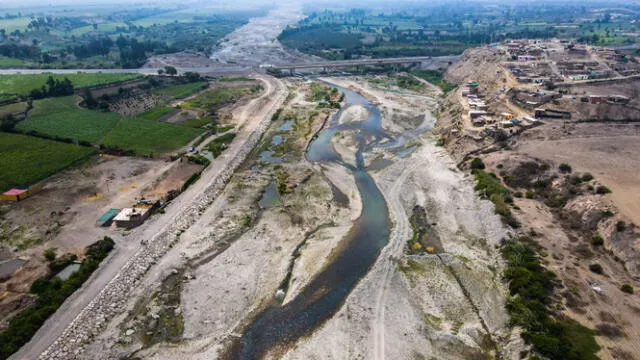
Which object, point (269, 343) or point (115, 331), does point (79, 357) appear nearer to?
point (115, 331)

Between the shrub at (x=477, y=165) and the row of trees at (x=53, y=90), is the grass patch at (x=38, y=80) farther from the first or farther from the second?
the shrub at (x=477, y=165)

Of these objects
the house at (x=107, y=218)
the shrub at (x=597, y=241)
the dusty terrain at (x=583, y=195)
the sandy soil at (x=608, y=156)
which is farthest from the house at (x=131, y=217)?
the sandy soil at (x=608, y=156)

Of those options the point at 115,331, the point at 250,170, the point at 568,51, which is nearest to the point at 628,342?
the point at 115,331

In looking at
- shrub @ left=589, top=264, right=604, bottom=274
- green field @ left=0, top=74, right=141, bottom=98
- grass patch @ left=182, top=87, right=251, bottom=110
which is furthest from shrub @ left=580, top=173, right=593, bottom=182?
green field @ left=0, top=74, right=141, bottom=98

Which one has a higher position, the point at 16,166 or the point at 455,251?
the point at 16,166

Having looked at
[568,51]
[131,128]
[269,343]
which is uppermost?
[568,51]

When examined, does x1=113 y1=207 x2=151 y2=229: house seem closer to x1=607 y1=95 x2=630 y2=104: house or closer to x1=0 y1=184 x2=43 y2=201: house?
x1=0 y1=184 x2=43 y2=201: house
